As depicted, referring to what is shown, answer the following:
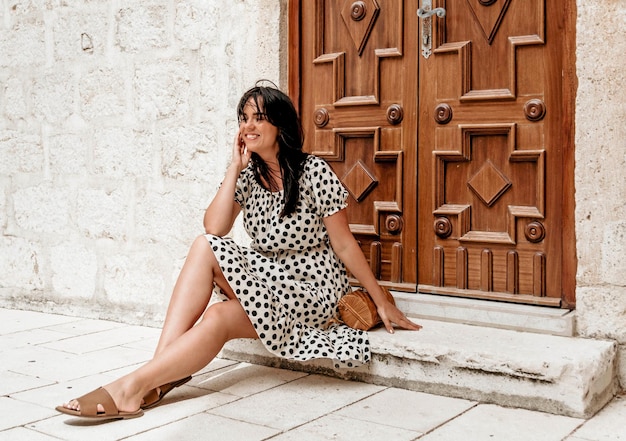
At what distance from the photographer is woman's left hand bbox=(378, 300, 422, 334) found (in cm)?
320

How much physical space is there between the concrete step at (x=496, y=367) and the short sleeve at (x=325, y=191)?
59 centimetres

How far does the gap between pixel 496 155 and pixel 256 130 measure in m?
1.14

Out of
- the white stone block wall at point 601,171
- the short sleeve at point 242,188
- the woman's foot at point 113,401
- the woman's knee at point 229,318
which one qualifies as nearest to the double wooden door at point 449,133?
the white stone block wall at point 601,171

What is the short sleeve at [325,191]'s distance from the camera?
3.18m

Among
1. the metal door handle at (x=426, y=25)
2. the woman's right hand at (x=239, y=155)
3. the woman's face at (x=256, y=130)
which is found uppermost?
the metal door handle at (x=426, y=25)

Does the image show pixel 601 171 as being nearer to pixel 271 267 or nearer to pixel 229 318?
pixel 271 267

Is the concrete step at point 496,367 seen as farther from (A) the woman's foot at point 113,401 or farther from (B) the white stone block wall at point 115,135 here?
(B) the white stone block wall at point 115,135

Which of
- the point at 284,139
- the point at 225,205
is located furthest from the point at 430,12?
the point at 225,205

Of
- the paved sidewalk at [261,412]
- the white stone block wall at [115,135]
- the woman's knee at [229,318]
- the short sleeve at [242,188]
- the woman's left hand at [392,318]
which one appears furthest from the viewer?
the white stone block wall at [115,135]

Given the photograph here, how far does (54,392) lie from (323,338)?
3.86ft

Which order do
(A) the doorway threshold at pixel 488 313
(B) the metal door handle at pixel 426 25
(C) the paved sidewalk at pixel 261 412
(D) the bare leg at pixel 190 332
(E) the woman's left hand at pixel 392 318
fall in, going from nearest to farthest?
(C) the paved sidewalk at pixel 261 412 → (D) the bare leg at pixel 190 332 → (A) the doorway threshold at pixel 488 313 → (E) the woman's left hand at pixel 392 318 → (B) the metal door handle at pixel 426 25

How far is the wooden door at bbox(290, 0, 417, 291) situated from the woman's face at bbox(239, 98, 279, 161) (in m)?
0.65

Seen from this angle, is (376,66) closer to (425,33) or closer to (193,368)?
(425,33)

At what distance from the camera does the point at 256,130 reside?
10.6 feet
